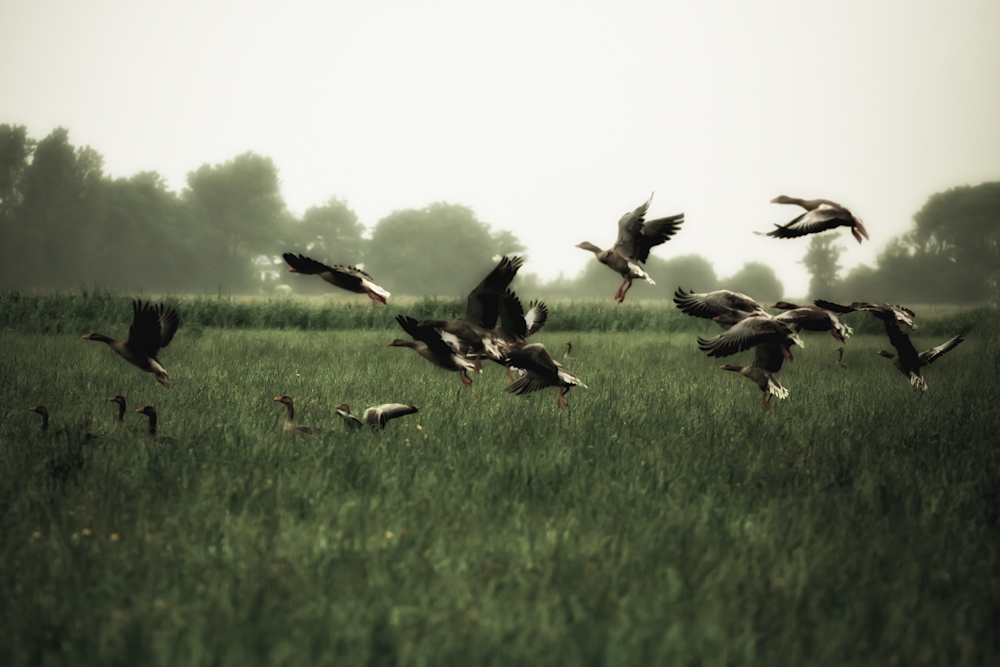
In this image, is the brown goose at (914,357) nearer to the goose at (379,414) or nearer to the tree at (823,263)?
the goose at (379,414)

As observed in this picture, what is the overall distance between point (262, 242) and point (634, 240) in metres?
80.4

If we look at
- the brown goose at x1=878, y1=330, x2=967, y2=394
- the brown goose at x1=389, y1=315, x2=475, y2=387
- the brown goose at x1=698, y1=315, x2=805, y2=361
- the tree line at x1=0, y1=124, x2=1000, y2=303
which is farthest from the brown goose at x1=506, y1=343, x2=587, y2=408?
the tree line at x1=0, y1=124, x2=1000, y2=303

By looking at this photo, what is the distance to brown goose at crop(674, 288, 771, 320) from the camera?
7715mm

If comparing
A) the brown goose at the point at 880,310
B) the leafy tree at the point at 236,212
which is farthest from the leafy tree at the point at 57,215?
the brown goose at the point at 880,310

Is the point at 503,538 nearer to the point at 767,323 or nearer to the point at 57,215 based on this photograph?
the point at 767,323

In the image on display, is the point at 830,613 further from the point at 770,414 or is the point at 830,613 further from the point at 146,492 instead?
the point at 770,414

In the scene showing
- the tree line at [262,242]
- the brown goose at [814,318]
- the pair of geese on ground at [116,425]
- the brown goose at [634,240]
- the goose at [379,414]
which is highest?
the tree line at [262,242]

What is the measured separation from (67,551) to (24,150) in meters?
83.6

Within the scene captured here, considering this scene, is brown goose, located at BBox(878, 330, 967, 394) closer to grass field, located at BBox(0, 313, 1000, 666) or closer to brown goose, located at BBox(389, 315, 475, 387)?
grass field, located at BBox(0, 313, 1000, 666)

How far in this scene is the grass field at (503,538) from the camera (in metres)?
2.95

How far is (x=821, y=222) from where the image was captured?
6.75 metres

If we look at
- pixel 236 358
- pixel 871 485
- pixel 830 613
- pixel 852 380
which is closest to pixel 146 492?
pixel 830 613

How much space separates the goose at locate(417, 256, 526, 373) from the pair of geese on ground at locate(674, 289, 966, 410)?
2197 millimetres

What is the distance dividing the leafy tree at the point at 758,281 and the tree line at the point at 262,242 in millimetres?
194
